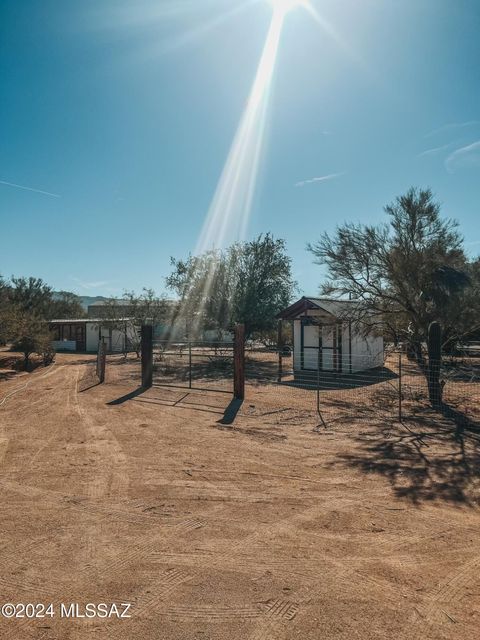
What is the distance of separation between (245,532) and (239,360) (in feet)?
26.5

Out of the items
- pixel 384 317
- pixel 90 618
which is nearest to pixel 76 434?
pixel 90 618

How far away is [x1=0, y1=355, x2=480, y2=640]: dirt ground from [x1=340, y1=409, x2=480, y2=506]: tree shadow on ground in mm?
37

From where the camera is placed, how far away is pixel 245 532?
4.28 m

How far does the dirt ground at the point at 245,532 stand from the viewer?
2988 millimetres

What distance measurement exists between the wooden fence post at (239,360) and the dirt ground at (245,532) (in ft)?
12.3

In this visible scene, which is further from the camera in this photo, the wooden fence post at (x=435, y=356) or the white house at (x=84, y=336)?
the white house at (x=84, y=336)

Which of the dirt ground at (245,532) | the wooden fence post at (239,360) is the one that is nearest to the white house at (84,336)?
the wooden fence post at (239,360)

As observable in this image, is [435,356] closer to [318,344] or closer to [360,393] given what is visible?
[360,393]

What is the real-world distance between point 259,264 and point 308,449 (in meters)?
19.5

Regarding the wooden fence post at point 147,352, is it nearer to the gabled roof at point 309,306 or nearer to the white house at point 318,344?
the white house at point 318,344

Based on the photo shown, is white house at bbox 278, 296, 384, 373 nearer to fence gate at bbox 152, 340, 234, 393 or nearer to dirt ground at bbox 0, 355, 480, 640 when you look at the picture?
fence gate at bbox 152, 340, 234, 393

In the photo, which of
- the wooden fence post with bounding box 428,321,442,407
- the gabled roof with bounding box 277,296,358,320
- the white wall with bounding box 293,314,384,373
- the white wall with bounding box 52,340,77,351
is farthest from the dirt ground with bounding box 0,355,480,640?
the white wall with bounding box 52,340,77,351

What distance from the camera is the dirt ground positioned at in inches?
118

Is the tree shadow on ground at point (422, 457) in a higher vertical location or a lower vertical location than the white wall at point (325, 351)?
lower
